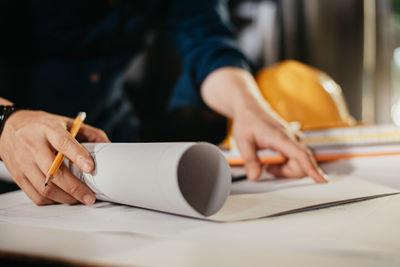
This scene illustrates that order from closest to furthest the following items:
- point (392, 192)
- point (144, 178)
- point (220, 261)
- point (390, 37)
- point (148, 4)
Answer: point (220, 261)
point (144, 178)
point (392, 192)
point (148, 4)
point (390, 37)

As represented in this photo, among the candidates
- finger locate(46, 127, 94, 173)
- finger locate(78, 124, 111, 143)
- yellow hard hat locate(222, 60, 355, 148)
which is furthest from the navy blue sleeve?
finger locate(46, 127, 94, 173)

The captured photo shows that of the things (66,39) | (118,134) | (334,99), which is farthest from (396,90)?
(66,39)

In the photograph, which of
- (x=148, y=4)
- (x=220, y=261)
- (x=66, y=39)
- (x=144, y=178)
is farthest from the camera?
(x=148, y=4)

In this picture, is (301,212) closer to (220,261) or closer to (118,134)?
(220,261)

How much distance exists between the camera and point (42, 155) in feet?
1.62

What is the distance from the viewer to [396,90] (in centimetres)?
209

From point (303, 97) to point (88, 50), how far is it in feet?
2.44

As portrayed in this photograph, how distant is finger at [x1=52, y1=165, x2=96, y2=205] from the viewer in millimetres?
492

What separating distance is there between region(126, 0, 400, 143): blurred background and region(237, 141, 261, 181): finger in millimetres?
989

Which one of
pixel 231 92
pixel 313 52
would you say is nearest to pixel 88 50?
pixel 231 92

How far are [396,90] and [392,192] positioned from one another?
181 cm

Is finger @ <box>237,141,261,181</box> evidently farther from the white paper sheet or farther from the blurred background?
the blurred background

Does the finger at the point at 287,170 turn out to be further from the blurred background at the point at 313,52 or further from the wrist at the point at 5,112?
the blurred background at the point at 313,52

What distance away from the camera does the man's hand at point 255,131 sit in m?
0.67
